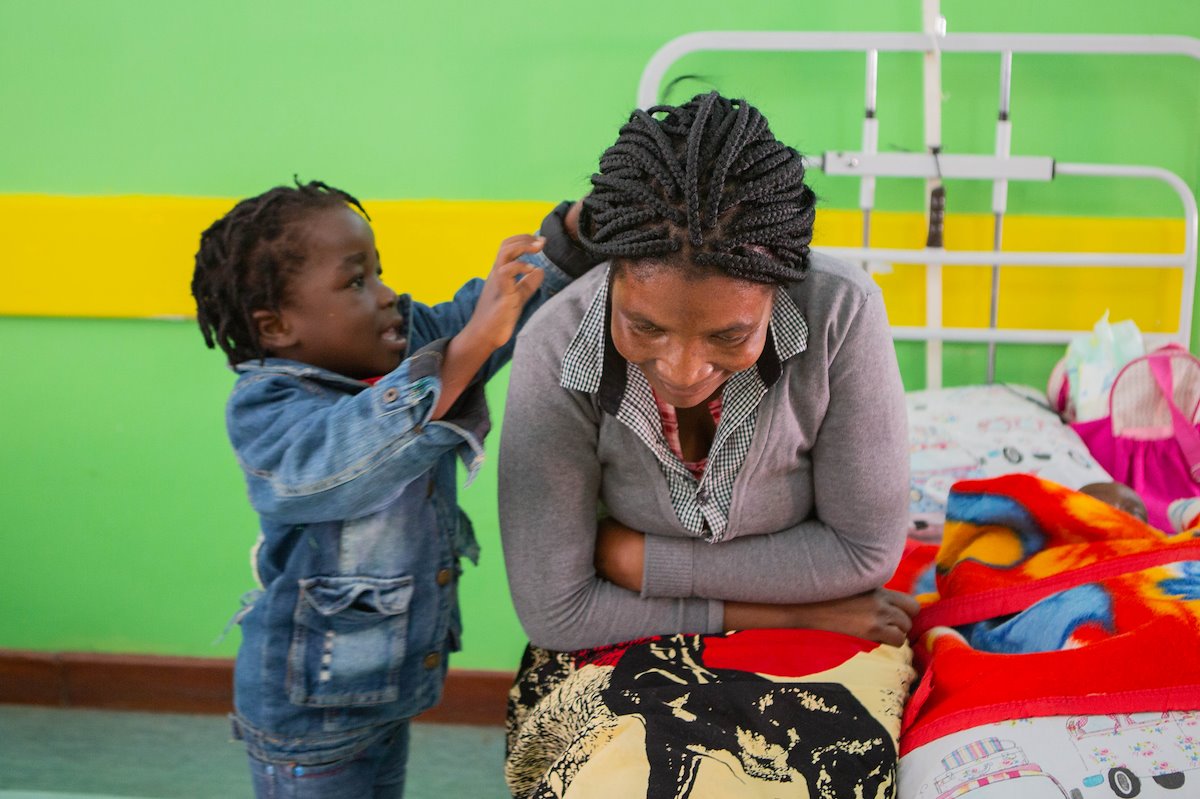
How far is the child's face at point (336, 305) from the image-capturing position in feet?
4.50

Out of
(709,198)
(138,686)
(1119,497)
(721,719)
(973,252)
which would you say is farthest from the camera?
(138,686)

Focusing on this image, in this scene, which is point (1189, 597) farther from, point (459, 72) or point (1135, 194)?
point (459, 72)

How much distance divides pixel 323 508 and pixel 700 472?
470mm

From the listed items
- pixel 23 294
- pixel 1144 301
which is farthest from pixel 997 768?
pixel 23 294

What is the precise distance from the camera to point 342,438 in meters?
1.23

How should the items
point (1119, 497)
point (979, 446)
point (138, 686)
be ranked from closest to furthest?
point (1119, 497) → point (979, 446) → point (138, 686)

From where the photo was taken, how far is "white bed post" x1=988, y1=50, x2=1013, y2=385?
7.09 feet

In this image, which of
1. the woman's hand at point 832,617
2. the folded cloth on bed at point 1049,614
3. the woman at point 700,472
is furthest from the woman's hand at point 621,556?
the folded cloth on bed at point 1049,614

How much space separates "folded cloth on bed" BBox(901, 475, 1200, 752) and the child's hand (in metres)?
0.66

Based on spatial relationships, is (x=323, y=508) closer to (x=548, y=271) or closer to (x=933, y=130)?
(x=548, y=271)

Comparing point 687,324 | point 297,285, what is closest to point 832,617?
point 687,324

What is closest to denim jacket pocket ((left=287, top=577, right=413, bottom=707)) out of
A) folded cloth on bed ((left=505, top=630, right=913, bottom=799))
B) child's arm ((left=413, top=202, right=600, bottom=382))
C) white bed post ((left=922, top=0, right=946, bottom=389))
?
folded cloth on bed ((left=505, top=630, right=913, bottom=799))

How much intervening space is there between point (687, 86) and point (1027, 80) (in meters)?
0.73

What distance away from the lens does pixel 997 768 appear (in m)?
1.14
